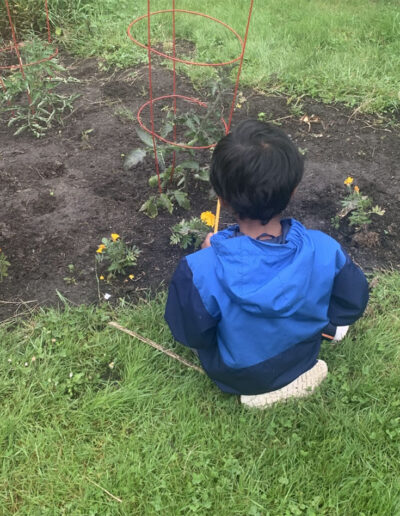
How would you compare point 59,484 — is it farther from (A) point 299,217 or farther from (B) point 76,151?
(B) point 76,151

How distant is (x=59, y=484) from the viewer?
186 cm

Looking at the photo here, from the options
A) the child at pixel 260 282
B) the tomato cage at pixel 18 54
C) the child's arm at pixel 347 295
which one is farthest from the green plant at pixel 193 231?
the tomato cage at pixel 18 54

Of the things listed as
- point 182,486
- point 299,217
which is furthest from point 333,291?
point 299,217

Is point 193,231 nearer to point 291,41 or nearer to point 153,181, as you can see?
point 153,181

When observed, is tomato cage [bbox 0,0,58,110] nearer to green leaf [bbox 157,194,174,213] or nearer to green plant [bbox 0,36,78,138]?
green plant [bbox 0,36,78,138]

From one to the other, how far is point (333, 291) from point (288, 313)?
1.04 feet

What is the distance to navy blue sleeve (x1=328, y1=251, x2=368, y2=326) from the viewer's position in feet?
5.97

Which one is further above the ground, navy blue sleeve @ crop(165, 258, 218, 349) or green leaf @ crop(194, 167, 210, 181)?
navy blue sleeve @ crop(165, 258, 218, 349)

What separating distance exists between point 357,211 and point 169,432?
73.7 inches

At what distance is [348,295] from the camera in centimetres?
186

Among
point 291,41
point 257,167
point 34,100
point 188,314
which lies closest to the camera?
point 257,167

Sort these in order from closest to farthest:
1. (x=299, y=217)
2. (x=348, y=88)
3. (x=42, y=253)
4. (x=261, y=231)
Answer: (x=261, y=231)
(x=42, y=253)
(x=299, y=217)
(x=348, y=88)

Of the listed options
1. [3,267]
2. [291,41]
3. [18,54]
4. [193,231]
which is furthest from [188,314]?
[291,41]

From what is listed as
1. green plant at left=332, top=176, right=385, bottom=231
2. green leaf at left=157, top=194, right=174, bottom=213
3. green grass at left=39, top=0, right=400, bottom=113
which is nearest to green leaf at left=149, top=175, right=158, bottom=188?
green leaf at left=157, top=194, right=174, bottom=213
